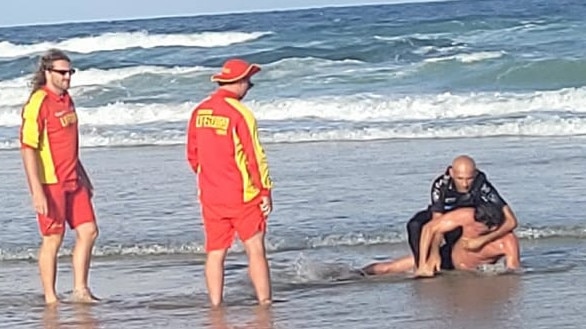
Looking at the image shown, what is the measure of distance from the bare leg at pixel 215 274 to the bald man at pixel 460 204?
1342 millimetres

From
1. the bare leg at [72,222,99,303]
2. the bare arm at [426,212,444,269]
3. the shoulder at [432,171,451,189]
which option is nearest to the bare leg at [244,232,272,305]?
the bare leg at [72,222,99,303]

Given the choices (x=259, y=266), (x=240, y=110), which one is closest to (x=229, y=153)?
(x=240, y=110)

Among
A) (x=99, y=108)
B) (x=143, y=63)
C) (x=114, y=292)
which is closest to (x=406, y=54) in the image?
(x=143, y=63)

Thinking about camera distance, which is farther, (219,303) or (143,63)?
(143,63)

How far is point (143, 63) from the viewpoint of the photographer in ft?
103

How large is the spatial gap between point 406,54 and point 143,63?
20.9ft

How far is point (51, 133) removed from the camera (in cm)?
709

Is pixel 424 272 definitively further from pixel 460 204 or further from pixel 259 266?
pixel 259 266

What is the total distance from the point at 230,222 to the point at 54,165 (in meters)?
1.01

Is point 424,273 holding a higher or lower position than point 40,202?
lower

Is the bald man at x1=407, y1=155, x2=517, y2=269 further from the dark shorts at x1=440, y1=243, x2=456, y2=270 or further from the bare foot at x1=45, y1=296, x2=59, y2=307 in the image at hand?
the bare foot at x1=45, y1=296, x2=59, y2=307

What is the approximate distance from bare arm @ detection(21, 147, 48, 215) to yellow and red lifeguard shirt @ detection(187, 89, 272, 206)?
840 millimetres

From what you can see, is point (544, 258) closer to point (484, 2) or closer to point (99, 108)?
point (99, 108)

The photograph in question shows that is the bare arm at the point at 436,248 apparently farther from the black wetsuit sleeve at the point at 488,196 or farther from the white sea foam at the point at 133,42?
the white sea foam at the point at 133,42
